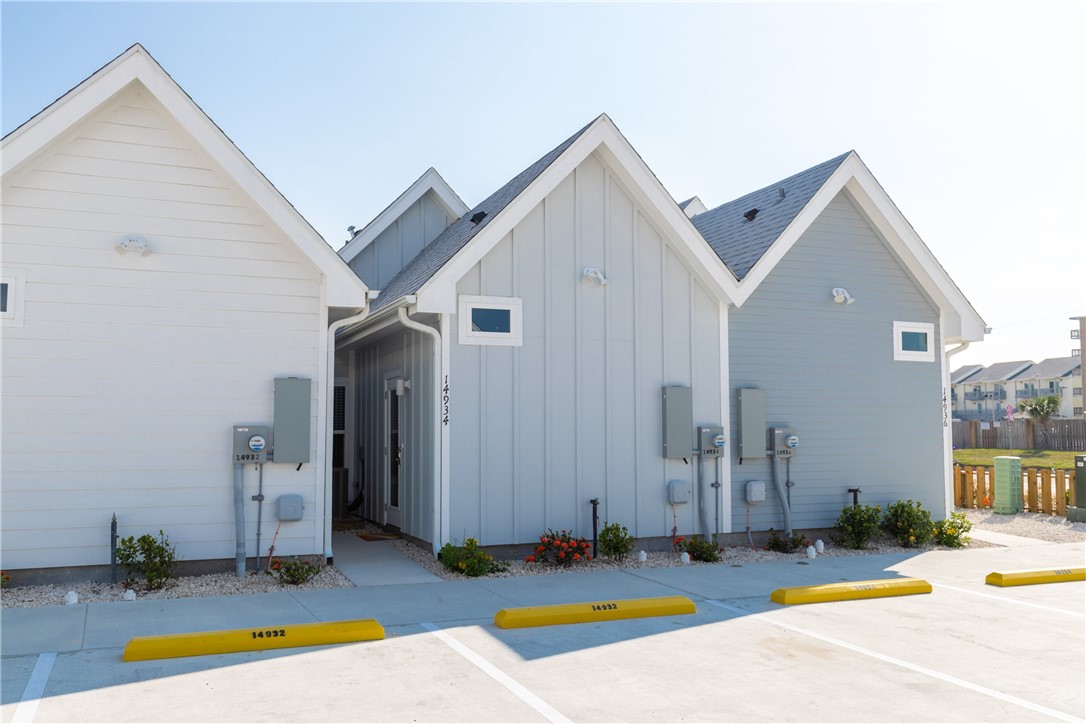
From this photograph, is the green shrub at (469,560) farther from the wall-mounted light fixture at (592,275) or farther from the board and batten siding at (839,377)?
the board and batten siding at (839,377)

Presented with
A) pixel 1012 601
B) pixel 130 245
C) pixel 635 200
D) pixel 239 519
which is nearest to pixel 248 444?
pixel 239 519

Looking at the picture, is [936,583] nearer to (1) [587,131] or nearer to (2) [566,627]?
(2) [566,627]

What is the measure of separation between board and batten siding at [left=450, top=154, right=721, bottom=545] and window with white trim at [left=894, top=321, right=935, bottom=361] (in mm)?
3562

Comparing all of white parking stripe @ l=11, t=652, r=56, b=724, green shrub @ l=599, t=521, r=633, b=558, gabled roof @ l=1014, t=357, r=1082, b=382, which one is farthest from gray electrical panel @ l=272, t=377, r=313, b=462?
gabled roof @ l=1014, t=357, r=1082, b=382

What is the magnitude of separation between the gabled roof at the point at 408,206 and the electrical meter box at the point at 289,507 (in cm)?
662

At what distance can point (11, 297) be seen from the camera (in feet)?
29.5

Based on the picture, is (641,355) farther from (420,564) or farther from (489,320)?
(420,564)

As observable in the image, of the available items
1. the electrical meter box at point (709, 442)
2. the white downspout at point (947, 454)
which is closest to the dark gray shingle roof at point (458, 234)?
the electrical meter box at point (709, 442)

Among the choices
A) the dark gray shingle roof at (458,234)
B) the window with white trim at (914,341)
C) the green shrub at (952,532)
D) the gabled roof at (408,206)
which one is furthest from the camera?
the gabled roof at (408,206)

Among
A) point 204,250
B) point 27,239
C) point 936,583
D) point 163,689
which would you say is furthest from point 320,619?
point 936,583

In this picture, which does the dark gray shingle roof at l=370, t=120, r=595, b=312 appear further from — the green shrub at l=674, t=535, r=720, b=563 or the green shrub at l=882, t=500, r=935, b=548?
the green shrub at l=882, t=500, r=935, b=548

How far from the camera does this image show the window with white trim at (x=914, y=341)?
14164mm

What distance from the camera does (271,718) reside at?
17.2 ft

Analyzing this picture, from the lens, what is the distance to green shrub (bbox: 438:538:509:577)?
33.0ft
